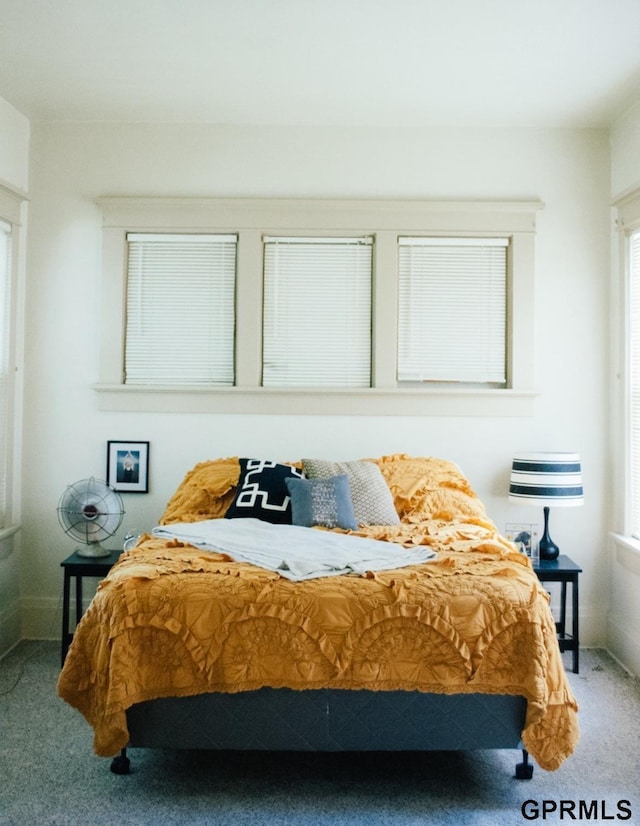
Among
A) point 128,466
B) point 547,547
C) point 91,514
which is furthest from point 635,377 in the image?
point 91,514

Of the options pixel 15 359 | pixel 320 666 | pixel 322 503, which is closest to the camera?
pixel 320 666

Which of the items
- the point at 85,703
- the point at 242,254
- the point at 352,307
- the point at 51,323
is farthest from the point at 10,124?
the point at 85,703

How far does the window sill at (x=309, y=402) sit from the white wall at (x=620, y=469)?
1.68 feet

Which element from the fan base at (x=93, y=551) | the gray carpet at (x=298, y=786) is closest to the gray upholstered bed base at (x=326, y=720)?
A: the gray carpet at (x=298, y=786)

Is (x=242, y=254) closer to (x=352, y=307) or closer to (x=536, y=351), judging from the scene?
(x=352, y=307)

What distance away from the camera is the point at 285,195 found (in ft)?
13.8

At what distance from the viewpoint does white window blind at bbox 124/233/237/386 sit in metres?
4.23

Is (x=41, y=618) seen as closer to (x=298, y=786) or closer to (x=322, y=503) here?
(x=322, y=503)

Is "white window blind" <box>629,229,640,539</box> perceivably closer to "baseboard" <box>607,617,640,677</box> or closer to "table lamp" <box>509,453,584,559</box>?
"table lamp" <box>509,453,584,559</box>

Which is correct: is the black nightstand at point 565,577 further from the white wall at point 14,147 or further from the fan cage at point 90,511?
the white wall at point 14,147

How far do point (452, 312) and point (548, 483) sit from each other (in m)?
1.17

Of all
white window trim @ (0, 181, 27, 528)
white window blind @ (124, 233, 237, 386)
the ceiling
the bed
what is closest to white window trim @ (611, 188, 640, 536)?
the ceiling

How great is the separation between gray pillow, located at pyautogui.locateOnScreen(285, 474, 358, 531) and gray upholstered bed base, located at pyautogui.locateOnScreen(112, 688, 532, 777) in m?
1.04

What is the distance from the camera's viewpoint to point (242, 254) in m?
4.19
